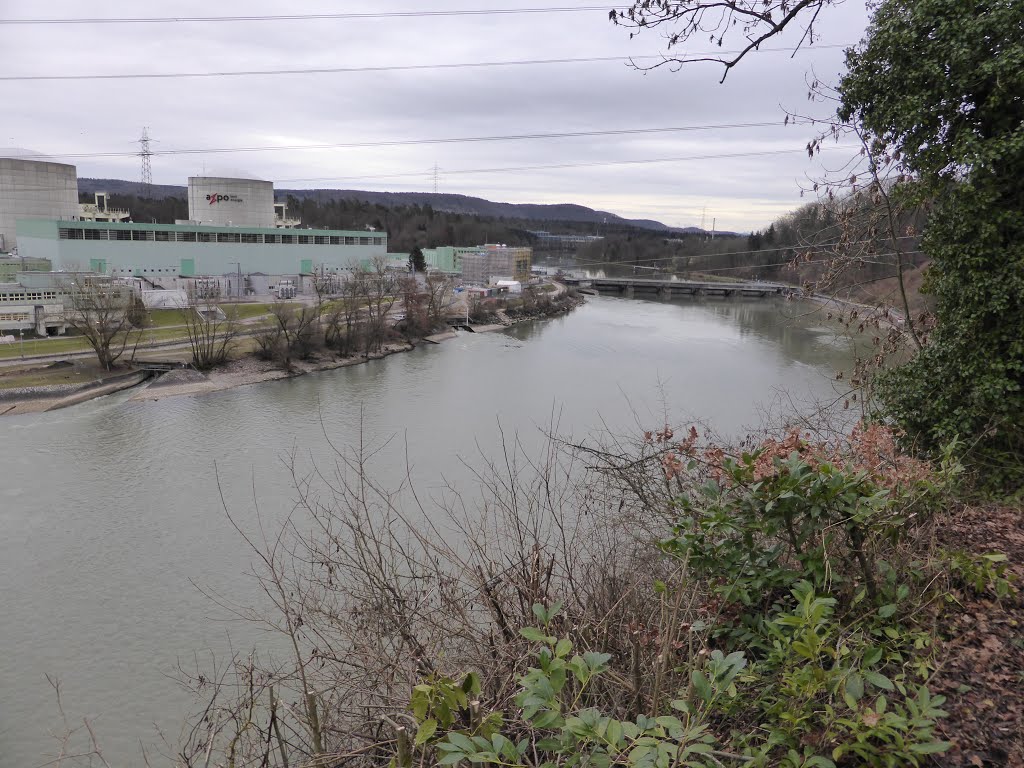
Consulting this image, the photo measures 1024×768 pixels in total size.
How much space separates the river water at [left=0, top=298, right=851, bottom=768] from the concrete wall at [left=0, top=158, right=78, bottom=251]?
14.7 metres

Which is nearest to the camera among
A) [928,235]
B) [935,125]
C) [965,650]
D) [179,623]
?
[965,650]

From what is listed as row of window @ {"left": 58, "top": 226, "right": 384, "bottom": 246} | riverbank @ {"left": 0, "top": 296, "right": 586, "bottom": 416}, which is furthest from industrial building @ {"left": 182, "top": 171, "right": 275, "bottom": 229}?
riverbank @ {"left": 0, "top": 296, "right": 586, "bottom": 416}

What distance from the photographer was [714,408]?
894cm

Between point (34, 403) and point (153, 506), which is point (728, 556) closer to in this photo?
point (153, 506)

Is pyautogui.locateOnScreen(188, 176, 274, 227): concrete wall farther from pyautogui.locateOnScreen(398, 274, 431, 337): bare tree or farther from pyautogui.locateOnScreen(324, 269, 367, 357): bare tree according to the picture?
pyautogui.locateOnScreen(324, 269, 367, 357): bare tree

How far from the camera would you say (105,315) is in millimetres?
12820

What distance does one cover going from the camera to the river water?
4176 mm

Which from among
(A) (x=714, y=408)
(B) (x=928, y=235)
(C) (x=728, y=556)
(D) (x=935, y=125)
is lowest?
(A) (x=714, y=408)

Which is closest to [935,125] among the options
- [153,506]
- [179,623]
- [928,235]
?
[928,235]

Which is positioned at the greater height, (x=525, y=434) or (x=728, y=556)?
(x=728, y=556)

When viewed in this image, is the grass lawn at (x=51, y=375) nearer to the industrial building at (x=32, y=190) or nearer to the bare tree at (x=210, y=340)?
the bare tree at (x=210, y=340)

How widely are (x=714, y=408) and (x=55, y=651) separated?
23.9 ft

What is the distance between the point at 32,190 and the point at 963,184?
25.7 metres

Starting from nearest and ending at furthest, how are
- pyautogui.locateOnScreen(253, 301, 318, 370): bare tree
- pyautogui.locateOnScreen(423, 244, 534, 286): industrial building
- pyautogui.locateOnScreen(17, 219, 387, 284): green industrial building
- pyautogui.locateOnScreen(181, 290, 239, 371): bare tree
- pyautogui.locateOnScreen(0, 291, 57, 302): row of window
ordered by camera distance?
pyautogui.locateOnScreen(181, 290, 239, 371): bare tree
pyautogui.locateOnScreen(253, 301, 318, 370): bare tree
pyautogui.locateOnScreen(0, 291, 57, 302): row of window
pyautogui.locateOnScreen(17, 219, 387, 284): green industrial building
pyautogui.locateOnScreen(423, 244, 534, 286): industrial building
